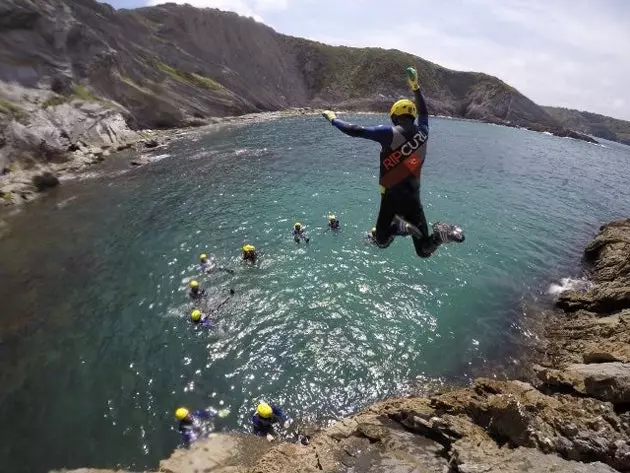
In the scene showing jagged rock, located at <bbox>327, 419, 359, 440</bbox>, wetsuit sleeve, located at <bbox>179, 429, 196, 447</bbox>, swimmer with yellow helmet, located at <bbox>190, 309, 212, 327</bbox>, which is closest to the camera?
jagged rock, located at <bbox>327, 419, 359, 440</bbox>

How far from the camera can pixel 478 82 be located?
453 feet

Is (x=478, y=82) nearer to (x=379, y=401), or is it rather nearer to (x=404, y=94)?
(x=404, y=94)

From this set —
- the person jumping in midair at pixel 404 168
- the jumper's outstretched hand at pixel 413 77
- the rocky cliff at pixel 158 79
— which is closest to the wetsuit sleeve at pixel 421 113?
the person jumping in midair at pixel 404 168

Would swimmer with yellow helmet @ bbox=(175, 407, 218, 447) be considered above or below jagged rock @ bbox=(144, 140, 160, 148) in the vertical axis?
below

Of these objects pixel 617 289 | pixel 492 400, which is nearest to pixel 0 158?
pixel 492 400

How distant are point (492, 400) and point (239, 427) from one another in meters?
8.35

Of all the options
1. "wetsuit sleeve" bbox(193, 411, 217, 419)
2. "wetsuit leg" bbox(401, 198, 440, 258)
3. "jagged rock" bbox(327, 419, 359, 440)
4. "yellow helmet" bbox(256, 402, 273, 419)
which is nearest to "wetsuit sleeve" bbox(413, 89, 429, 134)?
"wetsuit leg" bbox(401, 198, 440, 258)

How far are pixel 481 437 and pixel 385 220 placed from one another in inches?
206

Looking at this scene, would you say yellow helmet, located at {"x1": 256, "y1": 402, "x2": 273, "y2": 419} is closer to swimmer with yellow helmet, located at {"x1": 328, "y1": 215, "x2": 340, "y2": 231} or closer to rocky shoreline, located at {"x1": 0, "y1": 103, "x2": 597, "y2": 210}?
swimmer with yellow helmet, located at {"x1": 328, "y1": 215, "x2": 340, "y2": 231}

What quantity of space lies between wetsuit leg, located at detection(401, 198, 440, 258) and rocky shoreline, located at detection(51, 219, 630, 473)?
153 inches

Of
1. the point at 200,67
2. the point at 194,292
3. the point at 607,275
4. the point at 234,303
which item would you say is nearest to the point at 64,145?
the point at 194,292

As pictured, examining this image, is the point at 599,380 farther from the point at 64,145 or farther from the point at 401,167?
the point at 64,145

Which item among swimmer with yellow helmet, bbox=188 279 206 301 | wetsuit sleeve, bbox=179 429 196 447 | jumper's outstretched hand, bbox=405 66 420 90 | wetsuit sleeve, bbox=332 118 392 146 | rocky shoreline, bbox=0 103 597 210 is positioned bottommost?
wetsuit sleeve, bbox=179 429 196 447

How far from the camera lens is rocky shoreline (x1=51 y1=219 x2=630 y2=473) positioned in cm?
776
